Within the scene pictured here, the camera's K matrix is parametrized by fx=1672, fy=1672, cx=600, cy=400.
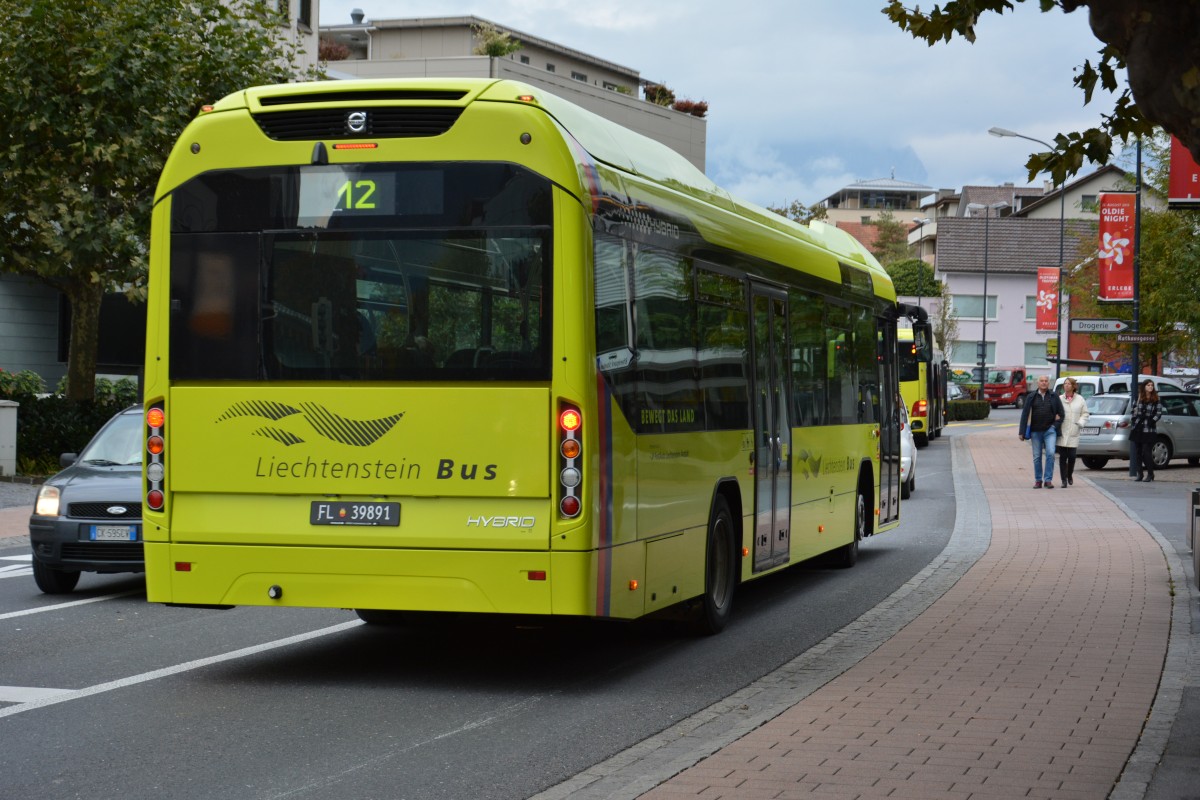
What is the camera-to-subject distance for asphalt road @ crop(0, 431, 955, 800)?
702 cm

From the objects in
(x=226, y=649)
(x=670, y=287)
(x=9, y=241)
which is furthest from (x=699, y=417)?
(x=9, y=241)

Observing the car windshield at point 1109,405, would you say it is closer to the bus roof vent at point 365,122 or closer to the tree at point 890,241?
the bus roof vent at point 365,122

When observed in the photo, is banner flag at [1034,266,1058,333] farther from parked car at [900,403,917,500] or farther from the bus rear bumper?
the bus rear bumper

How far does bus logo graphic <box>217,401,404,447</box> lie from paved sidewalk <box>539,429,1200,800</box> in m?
2.36

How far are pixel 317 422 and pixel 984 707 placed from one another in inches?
150

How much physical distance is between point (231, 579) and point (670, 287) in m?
3.14

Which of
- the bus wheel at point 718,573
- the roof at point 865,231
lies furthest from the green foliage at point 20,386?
the roof at point 865,231

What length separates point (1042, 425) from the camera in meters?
30.0

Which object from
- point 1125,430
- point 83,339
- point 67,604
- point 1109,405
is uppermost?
point 83,339

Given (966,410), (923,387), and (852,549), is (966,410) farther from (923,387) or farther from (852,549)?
(852,549)

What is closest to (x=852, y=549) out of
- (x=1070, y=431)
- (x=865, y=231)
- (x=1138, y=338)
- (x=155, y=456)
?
(x=155, y=456)

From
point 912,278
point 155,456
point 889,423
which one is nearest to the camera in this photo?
point 155,456

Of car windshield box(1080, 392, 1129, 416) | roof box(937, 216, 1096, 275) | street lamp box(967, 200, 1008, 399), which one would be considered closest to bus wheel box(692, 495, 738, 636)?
car windshield box(1080, 392, 1129, 416)

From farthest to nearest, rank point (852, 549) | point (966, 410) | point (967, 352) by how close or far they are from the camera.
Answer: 1. point (967, 352)
2. point (966, 410)
3. point (852, 549)
